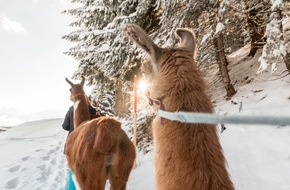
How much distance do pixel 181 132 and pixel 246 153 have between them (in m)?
4.98

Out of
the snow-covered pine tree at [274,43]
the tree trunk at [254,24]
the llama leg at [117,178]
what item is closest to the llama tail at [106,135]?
the llama leg at [117,178]

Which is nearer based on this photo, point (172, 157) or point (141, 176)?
point (172, 157)

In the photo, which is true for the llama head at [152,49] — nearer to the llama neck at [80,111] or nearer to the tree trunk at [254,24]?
the llama neck at [80,111]

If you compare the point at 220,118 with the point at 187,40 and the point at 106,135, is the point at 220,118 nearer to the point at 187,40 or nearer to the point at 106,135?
the point at 187,40

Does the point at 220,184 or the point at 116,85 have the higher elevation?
the point at 116,85

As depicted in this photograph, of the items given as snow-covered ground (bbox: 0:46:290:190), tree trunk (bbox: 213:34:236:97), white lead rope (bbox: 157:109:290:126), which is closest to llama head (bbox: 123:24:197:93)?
white lead rope (bbox: 157:109:290:126)

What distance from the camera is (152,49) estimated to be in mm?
2236

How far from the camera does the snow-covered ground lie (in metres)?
5.79

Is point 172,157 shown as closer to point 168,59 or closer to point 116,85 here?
point 168,59

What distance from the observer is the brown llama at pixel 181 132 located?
190 centimetres

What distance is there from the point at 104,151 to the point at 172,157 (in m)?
3.29

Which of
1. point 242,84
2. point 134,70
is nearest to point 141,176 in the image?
point 242,84

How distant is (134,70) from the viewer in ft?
40.6

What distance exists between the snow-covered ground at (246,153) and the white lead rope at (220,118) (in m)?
3.90
